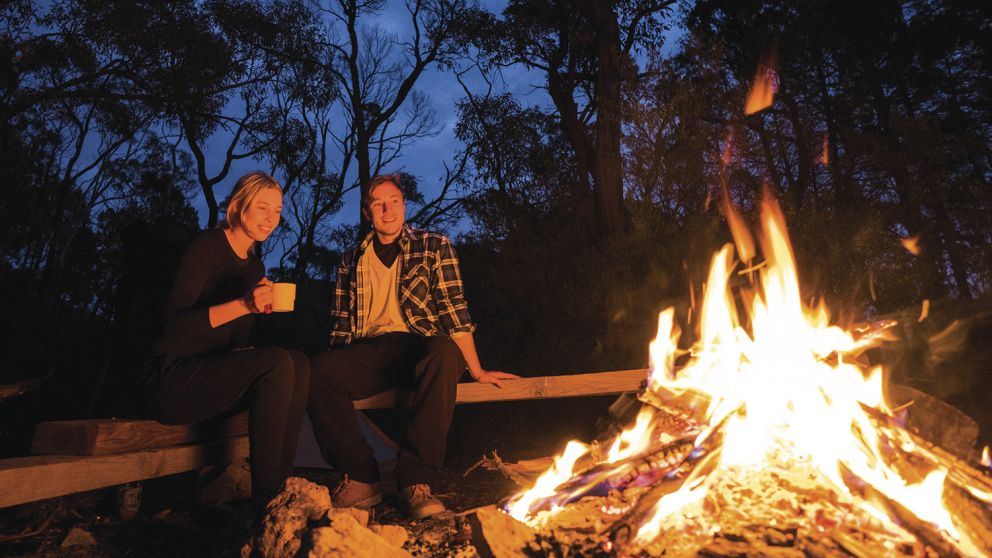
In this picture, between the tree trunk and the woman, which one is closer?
the woman

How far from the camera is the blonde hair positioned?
307 centimetres

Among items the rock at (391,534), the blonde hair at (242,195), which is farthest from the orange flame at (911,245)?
the blonde hair at (242,195)

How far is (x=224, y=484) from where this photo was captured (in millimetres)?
3729

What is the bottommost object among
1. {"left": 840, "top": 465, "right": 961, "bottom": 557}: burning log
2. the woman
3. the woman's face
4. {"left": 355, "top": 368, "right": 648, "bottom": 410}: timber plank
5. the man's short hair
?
{"left": 840, "top": 465, "right": 961, "bottom": 557}: burning log

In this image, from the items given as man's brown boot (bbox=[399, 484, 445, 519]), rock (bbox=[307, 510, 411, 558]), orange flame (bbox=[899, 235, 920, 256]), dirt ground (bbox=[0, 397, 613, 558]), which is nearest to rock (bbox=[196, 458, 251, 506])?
dirt ground (bbox=[0, 397, 613, 558])

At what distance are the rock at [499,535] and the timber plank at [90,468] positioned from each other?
154cm

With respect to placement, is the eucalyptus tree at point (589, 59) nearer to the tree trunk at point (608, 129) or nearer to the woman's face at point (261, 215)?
the tree trunk at point (608, 129)

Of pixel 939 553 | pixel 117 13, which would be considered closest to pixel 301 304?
pixel 117 13

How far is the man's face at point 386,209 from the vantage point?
3.74 meters

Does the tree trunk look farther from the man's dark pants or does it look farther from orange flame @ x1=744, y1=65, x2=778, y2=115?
the man's dark pants

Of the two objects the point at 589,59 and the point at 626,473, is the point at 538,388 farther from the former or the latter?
the point at 589,59

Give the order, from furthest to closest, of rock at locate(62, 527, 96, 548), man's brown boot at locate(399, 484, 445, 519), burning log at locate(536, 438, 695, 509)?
man's brown boot at locate(399, 484, 445, 519) → rock at locate(62, 527, 96, 548) → burning log at locate(536, 438, 695, 509)

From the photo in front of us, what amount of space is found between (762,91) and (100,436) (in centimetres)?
1430

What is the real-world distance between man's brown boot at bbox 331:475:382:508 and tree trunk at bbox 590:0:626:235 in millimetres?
6414
